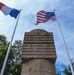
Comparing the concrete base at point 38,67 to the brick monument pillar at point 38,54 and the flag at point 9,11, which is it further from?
the flag at point 9,11

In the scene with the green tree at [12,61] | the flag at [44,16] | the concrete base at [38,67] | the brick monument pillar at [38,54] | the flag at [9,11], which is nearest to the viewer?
the concrete base at [38,67]

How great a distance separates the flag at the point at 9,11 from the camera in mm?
11805

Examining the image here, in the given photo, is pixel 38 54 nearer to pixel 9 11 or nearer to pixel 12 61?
pixel 9 11

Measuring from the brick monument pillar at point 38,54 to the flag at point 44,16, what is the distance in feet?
5.60

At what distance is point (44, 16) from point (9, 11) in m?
3.09

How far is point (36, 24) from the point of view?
40.7 ft

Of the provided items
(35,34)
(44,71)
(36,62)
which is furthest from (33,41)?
(44,71)

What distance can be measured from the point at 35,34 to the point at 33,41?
0.74 metres

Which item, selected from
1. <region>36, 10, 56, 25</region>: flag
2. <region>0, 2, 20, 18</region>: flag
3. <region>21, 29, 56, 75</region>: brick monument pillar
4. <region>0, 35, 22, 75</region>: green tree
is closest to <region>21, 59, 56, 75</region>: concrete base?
<region>21, 29, 56, 75</region>: brick monument pillar

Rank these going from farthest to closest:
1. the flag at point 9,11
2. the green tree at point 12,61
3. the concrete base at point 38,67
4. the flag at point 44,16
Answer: the green tree at point 12,61, the flag at point 44,16, the flag at point 9,11, the concrete base at point 38,67

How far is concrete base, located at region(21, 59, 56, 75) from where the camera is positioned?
30.3 ft

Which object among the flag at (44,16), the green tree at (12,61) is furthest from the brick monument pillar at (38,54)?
the green tree at (12,61)

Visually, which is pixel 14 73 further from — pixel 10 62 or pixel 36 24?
pixel 36 24

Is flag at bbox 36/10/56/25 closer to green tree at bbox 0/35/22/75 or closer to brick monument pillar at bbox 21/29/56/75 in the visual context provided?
brick monument pillar at bbox 21/29/56/75
